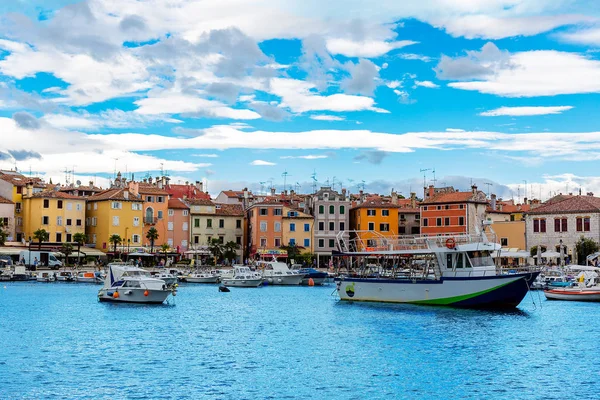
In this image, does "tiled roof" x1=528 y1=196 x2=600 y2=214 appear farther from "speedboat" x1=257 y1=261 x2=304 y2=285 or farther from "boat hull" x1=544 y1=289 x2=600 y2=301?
"boat hull" x1=544 y1=289 x2=600 y2=301

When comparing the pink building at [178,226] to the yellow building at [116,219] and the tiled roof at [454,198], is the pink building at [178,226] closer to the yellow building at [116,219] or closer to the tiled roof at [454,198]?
the yellow building at [116,219]

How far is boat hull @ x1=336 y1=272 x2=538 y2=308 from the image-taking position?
49.9 metres

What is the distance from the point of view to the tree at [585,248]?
8919 cm

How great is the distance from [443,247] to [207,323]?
15.3 metres

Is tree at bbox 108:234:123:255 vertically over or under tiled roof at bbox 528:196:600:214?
under

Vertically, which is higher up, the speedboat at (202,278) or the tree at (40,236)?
the tree at (40,236)

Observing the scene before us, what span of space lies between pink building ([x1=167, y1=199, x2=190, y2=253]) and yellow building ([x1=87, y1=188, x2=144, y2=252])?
12.7 ft

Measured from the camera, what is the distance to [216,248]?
4060 inches

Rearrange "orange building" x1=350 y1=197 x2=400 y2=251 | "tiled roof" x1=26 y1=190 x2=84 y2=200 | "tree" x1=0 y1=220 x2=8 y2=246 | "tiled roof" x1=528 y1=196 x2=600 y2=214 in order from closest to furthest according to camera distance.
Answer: "tiled roof" x1=528 y1=196 x2=600 y2=214 → "tree" x1=0 y1=220 x2=8 y2=246 → "tiled roof" x1=26 y1=190 x2=84 y2=200 → "orange building" x1=350 y1=197 x2=400 y2=251

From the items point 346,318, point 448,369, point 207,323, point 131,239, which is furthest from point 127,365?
point 131,239

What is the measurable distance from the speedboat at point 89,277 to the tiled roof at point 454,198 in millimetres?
43091

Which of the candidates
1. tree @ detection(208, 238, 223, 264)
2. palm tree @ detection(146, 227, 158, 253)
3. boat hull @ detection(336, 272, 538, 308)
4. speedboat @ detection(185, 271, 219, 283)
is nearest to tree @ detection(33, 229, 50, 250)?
palm tree @ detection(146, 227, 158, 253)

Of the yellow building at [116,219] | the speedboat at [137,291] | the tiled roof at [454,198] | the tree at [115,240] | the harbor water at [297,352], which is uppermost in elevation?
the tiled roof at [454,198]

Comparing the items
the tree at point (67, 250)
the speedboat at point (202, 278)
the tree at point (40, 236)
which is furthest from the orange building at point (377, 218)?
the tree at point (40, 236)
